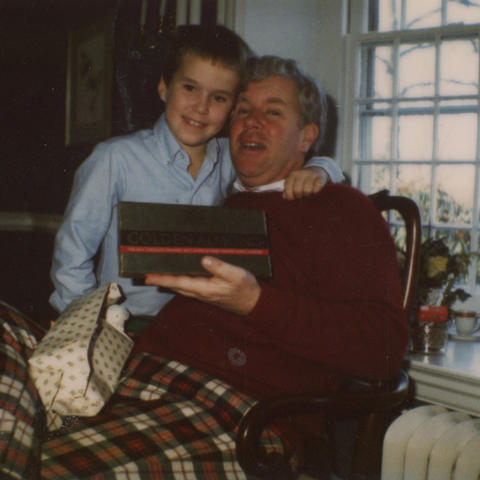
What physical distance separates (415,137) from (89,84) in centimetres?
154

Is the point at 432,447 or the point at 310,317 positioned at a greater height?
the point at 310,317

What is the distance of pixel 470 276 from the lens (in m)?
2.12

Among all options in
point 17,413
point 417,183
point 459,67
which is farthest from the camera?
point 417,183

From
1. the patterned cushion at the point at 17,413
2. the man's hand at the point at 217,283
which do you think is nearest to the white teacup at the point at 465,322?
the man's hand at the point at 217,283

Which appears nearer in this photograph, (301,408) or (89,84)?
(301,408)

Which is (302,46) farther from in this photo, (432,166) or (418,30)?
(432,166)

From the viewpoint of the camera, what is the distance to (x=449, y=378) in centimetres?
166

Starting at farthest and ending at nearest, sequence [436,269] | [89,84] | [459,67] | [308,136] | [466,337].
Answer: [89,84]
[459,67]
[466,337]
[436,269]
[308,136]

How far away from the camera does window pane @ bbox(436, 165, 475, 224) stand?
2111 millimetres

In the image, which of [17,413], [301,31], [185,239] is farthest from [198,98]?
[17,413]

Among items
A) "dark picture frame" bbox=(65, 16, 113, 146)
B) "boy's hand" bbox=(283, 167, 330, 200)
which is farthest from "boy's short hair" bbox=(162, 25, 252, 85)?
"dark picture frame" bbox=(65, 16, 113, 146)

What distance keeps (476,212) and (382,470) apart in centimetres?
101

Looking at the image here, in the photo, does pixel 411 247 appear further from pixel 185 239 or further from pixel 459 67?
pixel 459 67

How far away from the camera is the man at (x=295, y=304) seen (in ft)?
3.66
